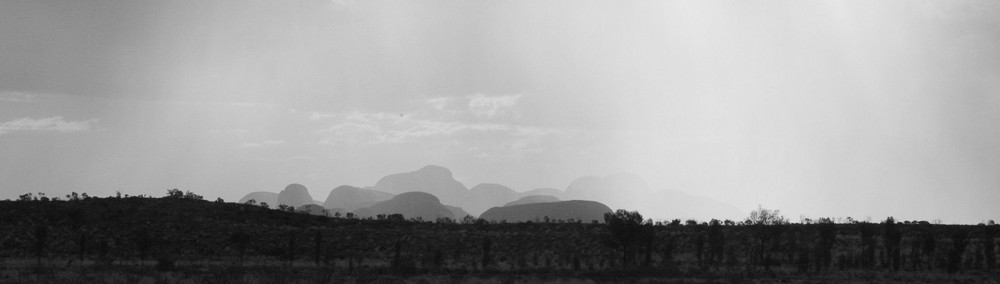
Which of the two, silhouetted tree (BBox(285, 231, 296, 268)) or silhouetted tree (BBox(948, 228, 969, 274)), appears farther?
silhouetted tree (BBox(285, 231, 296, 268))

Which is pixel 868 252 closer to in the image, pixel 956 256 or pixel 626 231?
pixel 956 256

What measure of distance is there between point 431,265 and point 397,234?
86.3 feet

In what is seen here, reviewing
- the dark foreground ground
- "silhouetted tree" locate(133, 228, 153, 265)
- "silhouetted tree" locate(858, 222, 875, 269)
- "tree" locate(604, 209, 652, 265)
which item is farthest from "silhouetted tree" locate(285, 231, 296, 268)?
"silhouetted tree" locate(858, 222, 875, 269)

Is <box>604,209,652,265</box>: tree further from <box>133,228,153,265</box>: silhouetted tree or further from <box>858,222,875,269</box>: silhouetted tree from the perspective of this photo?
<box>133,228,153,265</box>: silhouetted tree

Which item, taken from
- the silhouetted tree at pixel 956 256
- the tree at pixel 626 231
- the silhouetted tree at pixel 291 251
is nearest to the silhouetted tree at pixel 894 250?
the silhouetted tree at pixel 956 256

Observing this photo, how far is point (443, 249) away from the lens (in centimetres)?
7925

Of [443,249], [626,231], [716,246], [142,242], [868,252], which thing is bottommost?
[443,249]

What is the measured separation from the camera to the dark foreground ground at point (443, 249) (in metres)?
49.9

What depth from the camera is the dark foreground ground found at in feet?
164

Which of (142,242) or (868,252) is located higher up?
(868,252)

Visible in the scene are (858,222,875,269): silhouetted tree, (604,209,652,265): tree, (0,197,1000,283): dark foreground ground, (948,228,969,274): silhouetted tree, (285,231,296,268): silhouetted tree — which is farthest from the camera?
(604,209,652,265): tree

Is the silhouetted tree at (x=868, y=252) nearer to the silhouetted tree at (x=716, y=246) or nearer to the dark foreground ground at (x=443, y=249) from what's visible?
the dark foreground ground at (x=443, y=249)

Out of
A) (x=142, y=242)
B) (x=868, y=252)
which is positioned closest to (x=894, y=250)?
(x=868, y=252)

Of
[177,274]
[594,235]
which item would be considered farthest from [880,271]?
[177,274]
